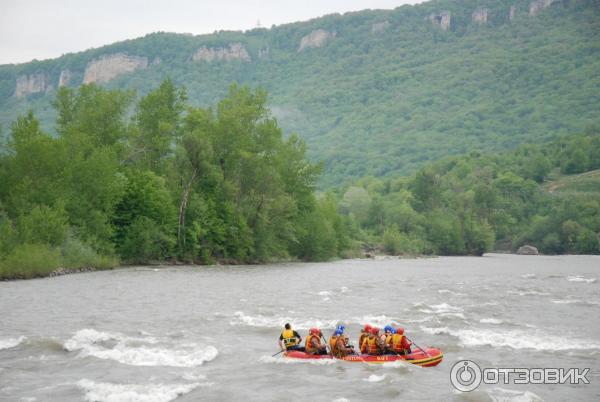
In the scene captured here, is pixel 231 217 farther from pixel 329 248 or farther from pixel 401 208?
pixel 401 208

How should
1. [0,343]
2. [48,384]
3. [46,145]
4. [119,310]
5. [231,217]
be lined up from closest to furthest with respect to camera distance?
[48,384], [0,343], [119,310], [46,145], [231,217]

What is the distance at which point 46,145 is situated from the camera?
51156 millimetres

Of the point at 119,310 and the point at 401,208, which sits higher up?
the point at 119,310

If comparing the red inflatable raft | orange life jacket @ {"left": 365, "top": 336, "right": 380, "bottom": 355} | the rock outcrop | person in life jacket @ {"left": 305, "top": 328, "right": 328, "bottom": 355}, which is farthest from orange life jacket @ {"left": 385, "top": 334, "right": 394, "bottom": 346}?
the rock outcrop

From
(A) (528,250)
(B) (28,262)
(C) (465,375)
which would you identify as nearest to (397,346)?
(C) (465,375)

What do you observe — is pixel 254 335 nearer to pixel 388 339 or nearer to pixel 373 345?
pixel 373 345

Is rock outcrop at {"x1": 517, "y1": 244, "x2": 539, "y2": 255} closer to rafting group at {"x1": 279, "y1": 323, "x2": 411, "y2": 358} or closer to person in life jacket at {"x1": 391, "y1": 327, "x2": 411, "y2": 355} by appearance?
rafting group at {"x1": 279, "y1": 323, "x2": 411, "y2": 358}

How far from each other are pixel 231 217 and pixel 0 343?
46.0 m

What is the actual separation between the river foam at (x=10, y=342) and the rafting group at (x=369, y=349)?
30.3 feet

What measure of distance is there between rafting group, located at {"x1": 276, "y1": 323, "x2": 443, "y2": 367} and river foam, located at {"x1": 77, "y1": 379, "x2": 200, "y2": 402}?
4869mm

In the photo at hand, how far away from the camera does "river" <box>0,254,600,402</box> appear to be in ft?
57.4

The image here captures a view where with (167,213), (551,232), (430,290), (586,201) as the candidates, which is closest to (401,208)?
(551,232)

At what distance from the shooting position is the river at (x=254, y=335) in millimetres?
17484

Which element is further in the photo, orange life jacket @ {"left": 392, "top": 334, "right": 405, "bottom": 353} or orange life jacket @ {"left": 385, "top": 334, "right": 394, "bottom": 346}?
orange life jacket @ {"left": 385, "top": 334, "right": 394, "bottom": 346}
